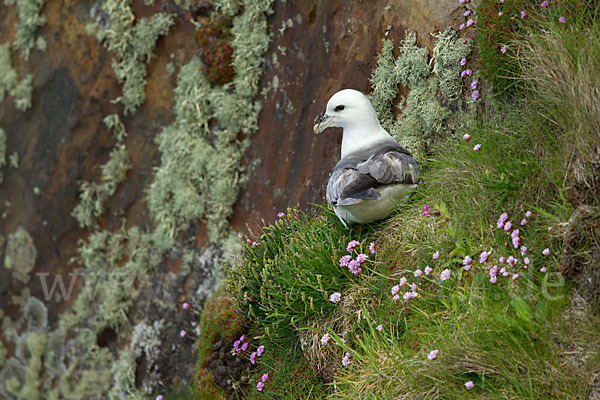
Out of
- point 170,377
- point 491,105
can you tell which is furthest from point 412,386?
point 170,377

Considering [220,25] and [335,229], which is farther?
[220,25]

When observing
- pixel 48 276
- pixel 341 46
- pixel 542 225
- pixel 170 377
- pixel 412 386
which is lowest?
pixel 170 377

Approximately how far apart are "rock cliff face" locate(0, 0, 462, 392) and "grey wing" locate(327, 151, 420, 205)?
99 centimetres

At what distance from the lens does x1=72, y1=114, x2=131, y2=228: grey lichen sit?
5820 millimetres

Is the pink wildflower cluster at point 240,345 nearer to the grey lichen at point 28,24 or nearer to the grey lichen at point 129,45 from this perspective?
the grey lichen at point 129,45

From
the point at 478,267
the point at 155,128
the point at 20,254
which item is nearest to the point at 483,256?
the point at 478,267

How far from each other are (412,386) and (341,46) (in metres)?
2.48

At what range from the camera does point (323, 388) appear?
314 cm

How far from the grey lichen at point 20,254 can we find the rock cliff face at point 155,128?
46 mm

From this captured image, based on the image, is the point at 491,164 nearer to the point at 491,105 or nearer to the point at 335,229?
the point at 491,105

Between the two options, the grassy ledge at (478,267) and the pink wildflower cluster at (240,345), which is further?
the pink wildflower cluster at (240,345)

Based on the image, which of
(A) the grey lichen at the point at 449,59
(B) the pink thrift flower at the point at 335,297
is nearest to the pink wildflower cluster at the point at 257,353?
(B) the pink thrift flower at the point at 335,297

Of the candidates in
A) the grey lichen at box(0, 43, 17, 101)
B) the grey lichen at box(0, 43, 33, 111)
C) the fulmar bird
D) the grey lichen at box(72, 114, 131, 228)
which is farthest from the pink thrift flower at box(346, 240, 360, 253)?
the grey lichen at box(0, 43, 17, 101)

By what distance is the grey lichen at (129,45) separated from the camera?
5.65 m
